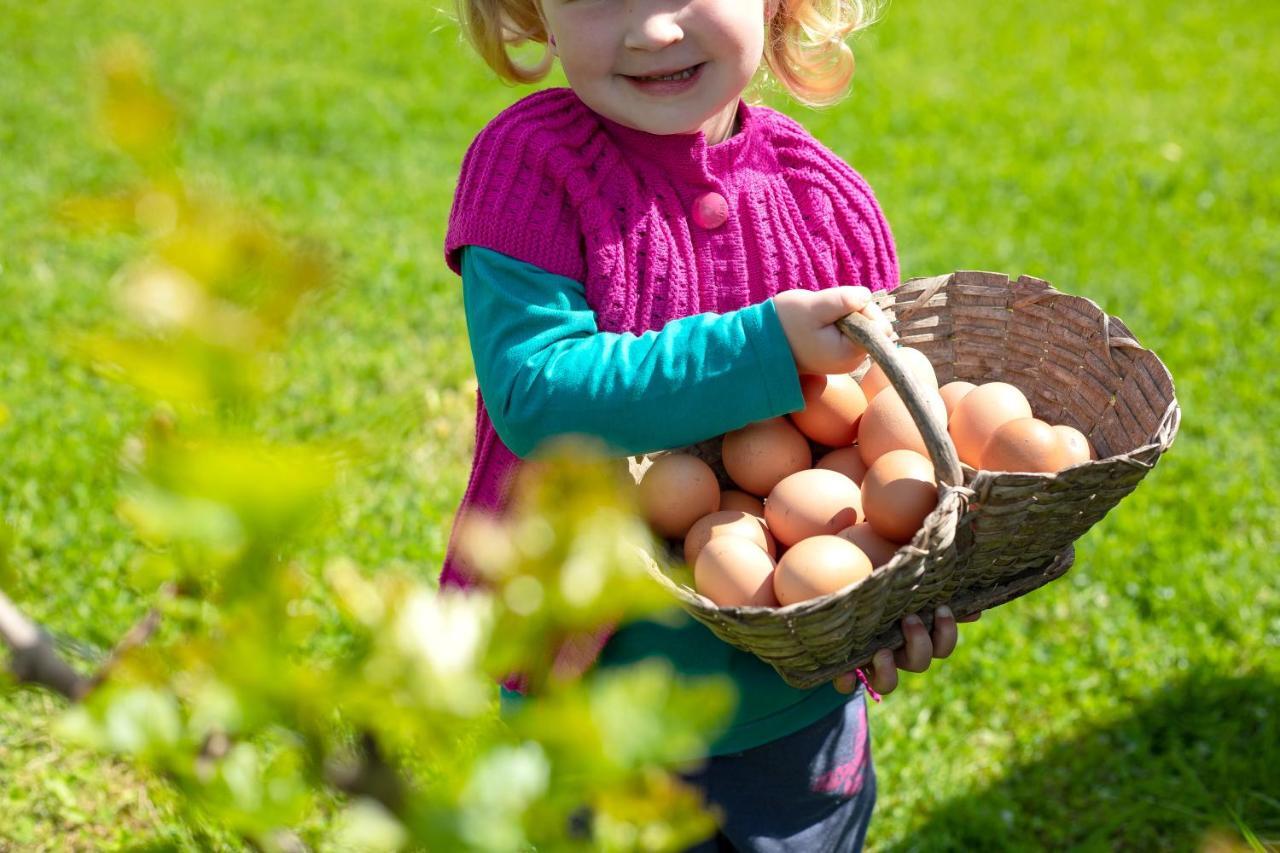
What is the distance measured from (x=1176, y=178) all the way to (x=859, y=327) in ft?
16.6

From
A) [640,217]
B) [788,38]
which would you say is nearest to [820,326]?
[640,217]


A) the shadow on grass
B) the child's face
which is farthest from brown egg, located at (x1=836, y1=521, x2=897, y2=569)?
the shadow on grass

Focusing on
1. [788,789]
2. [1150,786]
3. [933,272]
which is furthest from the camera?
[933,272]

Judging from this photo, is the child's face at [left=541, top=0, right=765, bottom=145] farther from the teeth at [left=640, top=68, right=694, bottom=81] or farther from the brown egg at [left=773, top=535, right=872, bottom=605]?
the brown egg at [left=773, top=535, right=872, bottom=605]

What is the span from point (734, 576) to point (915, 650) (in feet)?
0.86

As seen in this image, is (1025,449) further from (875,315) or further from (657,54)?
(657,54)

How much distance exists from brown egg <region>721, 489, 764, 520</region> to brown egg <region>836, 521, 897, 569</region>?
0.18m

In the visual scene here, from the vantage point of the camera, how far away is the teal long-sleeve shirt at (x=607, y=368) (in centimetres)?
157

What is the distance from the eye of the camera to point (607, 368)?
5.18ft

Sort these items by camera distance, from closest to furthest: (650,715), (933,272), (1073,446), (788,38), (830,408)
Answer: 1. (650,715)
2. (1073,446)
3. (830,408)
4. (788,38)
5. (933,272)

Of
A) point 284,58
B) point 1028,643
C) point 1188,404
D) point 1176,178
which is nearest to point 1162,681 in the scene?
point 1028,643

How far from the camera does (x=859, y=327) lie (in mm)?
1517

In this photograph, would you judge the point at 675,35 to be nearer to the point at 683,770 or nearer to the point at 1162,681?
the point at 683,770

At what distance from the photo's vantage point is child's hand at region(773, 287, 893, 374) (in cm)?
154
